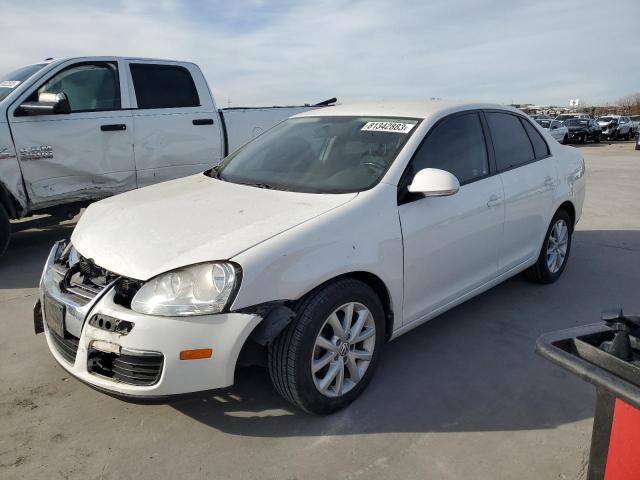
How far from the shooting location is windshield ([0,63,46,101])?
5250 millimetres

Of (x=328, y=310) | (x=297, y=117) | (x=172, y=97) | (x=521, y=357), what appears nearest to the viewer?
(x=328, y=310)

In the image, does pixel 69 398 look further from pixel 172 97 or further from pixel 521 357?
pixel 172 97

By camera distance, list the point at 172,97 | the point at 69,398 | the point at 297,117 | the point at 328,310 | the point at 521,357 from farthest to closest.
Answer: the point at 172,97
the point at 297,117
the point at 521,357
the point at 69,398
the point at 328,310

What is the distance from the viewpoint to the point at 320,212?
2.73 metres

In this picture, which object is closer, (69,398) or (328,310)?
(328,310)

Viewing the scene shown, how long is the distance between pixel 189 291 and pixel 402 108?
2.06 metres

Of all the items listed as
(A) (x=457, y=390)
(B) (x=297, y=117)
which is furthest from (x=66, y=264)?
(A) (x=457, y=390)

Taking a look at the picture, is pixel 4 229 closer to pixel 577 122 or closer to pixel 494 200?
pixel 494 200

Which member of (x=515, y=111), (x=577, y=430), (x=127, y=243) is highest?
(x=515, y=111)

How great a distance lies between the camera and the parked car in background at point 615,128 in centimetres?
3219

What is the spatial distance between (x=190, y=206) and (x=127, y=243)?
0.49m

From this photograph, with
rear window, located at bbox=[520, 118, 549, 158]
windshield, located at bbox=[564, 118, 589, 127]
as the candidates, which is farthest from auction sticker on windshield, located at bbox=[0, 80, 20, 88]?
windshield, located at bbox=[564, 118, 589, 127]

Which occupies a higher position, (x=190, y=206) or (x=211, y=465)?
(x=190, y=206)

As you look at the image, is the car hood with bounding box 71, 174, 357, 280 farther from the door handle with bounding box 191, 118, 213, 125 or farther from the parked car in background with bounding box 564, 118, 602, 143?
the parked car in background with bounding box 564, 118, 602, 143
